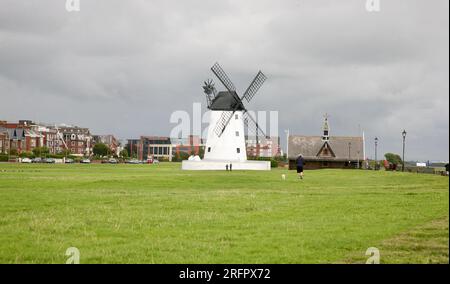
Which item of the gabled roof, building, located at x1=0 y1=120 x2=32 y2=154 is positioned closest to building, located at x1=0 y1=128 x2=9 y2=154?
building, located at x1=0 y1=120 x2=32 y2=154

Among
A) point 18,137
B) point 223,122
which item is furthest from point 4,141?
point 223,122

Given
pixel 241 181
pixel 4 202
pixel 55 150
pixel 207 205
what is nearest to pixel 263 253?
pixel 207 205

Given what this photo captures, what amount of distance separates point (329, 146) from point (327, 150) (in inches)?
33.0

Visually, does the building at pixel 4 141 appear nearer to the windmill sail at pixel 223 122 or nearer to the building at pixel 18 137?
the building at pixel 18 137

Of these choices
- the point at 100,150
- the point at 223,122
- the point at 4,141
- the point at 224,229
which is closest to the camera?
the point at 224,229

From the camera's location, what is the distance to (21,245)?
12750 millimetres

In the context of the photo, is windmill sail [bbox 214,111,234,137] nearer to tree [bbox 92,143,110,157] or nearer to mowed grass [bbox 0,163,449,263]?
mowed grass [bbox 0,163,449,263]

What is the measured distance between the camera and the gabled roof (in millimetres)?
96750

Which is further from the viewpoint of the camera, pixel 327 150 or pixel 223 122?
pixel 327 150

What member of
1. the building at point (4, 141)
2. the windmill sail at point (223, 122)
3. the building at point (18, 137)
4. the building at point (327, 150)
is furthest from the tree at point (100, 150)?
the windmill sail at point (223, 122)

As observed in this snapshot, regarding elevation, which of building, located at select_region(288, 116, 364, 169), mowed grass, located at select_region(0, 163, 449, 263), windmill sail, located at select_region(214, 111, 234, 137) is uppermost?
windmill sail, located at select_region(214, 111, 234, 137)

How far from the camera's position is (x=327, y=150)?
3868 inches

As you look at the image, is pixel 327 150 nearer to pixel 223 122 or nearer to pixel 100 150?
pixel 223 122
